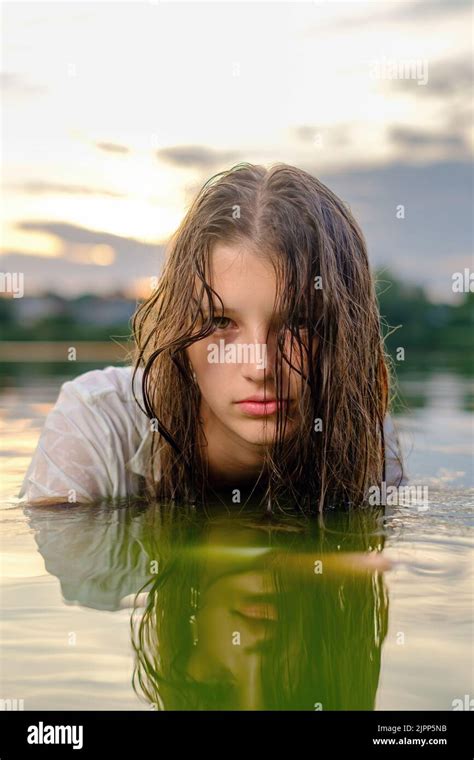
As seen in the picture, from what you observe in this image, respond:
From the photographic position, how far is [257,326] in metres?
2.65

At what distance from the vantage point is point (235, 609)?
1930 mm

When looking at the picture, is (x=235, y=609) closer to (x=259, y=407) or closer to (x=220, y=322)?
(x=259, y=407)

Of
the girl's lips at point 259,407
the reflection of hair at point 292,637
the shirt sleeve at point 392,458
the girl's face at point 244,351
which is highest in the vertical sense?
the girl's face at point 244,351

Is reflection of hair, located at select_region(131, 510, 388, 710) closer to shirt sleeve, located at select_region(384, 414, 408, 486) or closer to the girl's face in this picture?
the girl's face

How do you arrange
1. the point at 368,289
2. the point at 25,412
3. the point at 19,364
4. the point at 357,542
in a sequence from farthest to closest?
the point at 19,364
the point at 25,412
the point at 368,289
the point at 357,542

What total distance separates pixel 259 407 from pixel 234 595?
783 millimetres

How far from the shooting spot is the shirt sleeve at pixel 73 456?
300 centimetres

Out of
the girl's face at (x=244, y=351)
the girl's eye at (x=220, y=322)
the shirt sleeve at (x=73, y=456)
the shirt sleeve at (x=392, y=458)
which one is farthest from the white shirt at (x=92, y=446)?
the shirt sleeve at (x=392, y=458)

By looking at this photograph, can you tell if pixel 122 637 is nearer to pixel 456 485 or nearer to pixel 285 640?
pixel 285 640

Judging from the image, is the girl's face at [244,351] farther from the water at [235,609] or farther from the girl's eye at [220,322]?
the water at [235,609]

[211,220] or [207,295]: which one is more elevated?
[211,220]

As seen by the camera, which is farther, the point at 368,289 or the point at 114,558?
the point at 368,289
